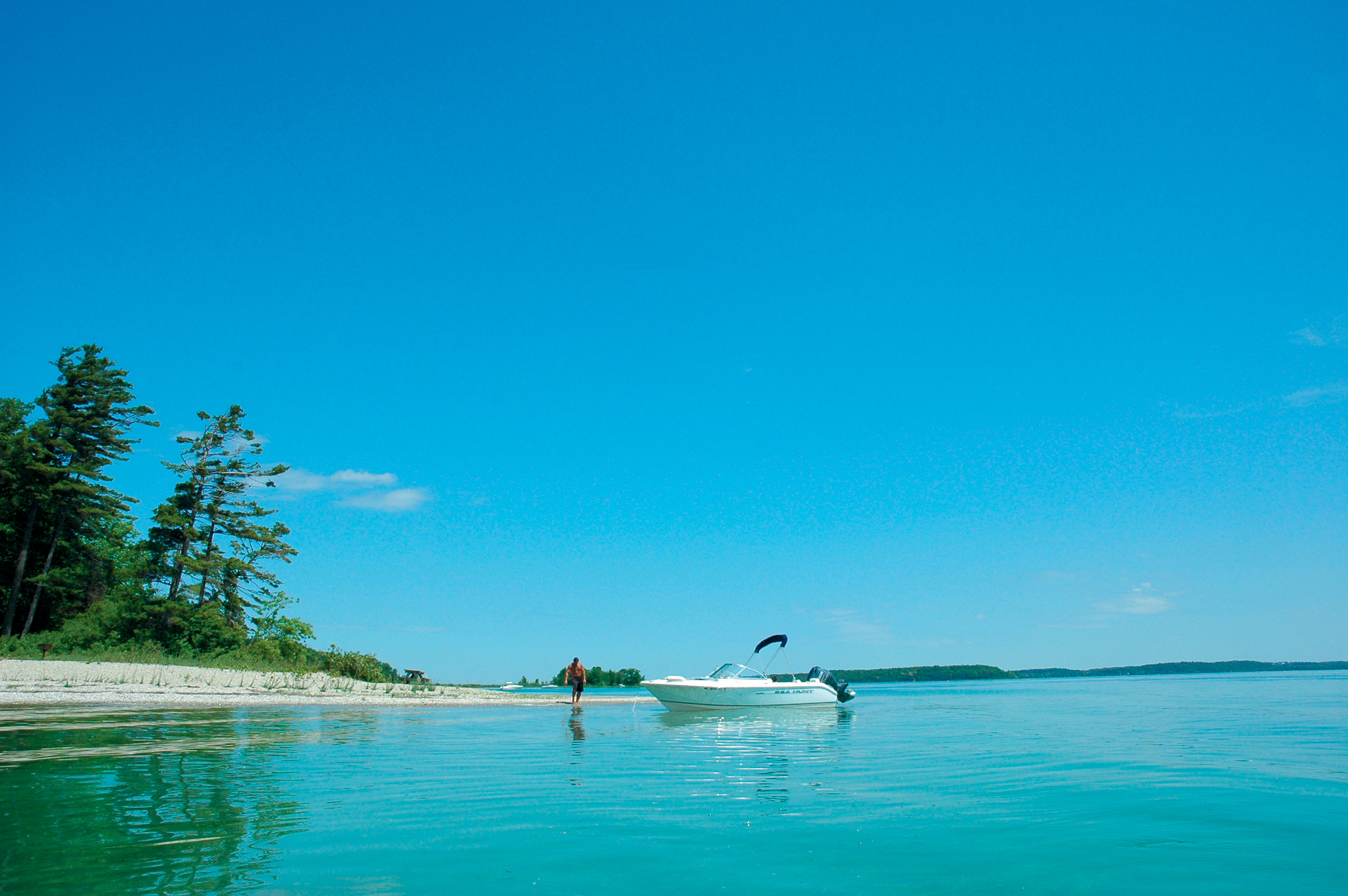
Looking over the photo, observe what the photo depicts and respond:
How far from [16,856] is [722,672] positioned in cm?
2965

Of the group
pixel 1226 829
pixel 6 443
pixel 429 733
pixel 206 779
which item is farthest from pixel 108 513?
pixel 1226 829

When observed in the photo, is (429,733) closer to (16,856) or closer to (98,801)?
(98,801)

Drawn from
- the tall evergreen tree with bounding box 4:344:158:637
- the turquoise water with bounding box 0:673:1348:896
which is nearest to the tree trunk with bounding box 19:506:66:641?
the tall evergreen tree with bounding box 4:344:158:637

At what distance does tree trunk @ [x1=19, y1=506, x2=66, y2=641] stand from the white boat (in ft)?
114

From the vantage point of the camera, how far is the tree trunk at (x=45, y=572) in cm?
4084

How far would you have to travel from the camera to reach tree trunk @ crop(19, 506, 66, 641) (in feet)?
134

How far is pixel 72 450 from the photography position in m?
42.9

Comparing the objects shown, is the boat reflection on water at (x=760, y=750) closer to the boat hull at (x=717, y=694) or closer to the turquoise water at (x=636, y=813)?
the turquoise water at (x=636, y=813)

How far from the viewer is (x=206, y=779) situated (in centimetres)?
1050

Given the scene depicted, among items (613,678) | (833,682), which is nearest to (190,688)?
(833,682)

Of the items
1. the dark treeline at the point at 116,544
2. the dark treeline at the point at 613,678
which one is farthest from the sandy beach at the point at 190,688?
the dark treeline at the point at 613,678

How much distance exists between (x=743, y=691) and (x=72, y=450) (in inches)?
1594

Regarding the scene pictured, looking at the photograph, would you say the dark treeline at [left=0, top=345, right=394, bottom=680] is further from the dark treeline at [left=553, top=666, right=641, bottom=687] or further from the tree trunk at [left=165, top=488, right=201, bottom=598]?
the dark treeline at [left=553, top=666, right=641, bottom=687]

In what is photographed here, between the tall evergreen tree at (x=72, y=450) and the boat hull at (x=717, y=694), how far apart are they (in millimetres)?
35357
